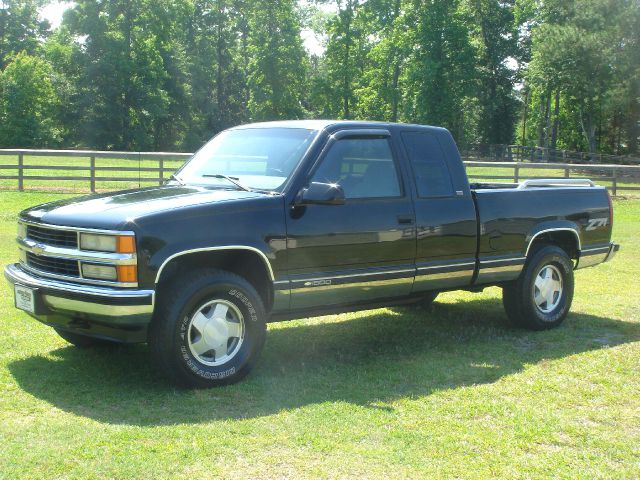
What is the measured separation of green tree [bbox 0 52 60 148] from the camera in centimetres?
5884

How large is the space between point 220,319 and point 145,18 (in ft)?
187

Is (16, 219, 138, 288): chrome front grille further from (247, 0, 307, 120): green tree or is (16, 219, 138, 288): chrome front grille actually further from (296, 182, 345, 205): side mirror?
(247, 0, 307, 120): green tree

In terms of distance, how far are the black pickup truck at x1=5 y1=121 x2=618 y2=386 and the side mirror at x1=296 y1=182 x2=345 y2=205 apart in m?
0.01

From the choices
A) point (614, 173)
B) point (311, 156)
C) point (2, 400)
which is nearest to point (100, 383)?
point (2, 400)

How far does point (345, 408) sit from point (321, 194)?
1.58 meters

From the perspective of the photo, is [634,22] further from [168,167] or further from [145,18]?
[168,167]

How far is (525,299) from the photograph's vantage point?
25.1 feet

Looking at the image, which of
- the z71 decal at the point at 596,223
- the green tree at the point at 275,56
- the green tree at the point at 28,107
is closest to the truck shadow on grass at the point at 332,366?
the z71 decal at the point at 596,223

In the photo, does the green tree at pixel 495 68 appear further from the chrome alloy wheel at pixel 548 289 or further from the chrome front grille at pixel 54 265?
the chrome front grille at pixel 54 265

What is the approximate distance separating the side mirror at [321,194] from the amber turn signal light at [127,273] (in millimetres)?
1373

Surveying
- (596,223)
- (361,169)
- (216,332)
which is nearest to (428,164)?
(361,169)

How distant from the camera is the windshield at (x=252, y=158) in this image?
6.18m

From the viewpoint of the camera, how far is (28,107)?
59.7m

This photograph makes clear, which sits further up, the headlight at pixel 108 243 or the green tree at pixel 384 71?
the green tree at pixel 384 71
